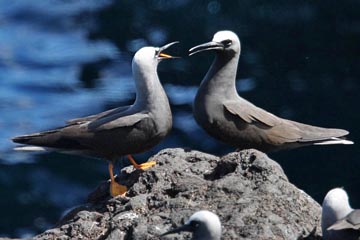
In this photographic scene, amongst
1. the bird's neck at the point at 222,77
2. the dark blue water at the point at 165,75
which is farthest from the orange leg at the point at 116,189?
the dark blue water at the point at 165,75

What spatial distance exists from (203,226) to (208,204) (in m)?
0.80

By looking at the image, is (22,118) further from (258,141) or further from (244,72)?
(258,141)

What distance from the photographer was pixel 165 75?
599 inches

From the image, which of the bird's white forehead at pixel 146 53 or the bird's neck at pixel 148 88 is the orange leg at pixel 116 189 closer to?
the bird's neck at pixel 148 88

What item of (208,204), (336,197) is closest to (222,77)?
(208,204)

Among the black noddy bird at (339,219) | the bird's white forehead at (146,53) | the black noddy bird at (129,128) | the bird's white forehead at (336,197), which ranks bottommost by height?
the black noddy bird at (339,219)

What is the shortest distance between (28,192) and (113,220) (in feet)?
20.9

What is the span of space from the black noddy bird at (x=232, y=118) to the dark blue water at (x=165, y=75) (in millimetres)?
3557

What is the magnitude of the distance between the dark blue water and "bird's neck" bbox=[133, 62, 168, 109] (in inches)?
175

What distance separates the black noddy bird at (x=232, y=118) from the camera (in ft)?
27.9

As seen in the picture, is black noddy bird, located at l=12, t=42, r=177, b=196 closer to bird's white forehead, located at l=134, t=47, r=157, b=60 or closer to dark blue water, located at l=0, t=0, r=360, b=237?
bird's white forehead, located at l=134, t=47, r=157, b=60

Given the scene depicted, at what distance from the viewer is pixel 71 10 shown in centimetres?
1817

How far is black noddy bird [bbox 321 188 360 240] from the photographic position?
6680mm

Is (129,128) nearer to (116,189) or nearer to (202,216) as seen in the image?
(116,189)
